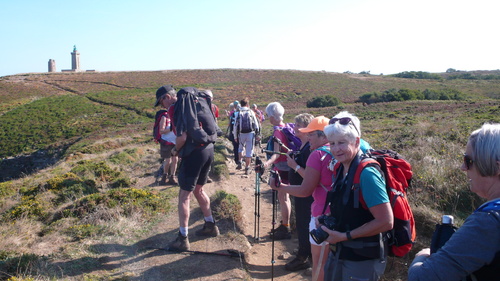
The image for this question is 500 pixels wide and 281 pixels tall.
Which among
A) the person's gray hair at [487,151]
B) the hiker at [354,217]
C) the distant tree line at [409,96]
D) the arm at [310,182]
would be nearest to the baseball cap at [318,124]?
the arm at [310,182]

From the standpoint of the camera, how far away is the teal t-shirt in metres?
2.26

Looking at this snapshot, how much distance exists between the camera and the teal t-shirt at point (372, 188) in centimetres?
226

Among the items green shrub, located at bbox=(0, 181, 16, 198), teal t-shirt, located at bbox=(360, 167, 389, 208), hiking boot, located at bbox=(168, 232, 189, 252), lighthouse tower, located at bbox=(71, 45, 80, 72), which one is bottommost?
green shrub, located at bbox=(0, 181, 16, 198)

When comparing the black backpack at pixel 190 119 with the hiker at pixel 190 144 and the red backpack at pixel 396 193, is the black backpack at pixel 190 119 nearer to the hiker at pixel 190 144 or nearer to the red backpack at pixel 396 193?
the hiker at pixel 190 144

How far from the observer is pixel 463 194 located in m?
5.09

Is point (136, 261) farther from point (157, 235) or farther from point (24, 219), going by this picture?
point (24, 219)

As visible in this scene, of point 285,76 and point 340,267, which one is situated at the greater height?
point 285,76

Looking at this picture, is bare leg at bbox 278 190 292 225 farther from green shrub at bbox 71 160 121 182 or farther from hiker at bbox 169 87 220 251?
green shrub at bbox 71 160 121 182

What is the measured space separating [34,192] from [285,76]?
57.8 m

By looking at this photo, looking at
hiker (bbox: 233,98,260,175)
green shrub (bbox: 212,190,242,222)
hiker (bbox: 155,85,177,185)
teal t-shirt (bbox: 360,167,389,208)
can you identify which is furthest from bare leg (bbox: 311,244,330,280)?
hiker (bbox: 233,98,260,175)

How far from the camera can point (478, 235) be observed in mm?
1478

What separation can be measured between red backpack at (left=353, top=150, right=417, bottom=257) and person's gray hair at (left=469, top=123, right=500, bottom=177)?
2.43 ft

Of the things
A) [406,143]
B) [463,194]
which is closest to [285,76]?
[406,143]

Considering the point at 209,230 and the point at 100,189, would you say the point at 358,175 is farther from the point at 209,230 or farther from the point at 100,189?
the point at 100,189
